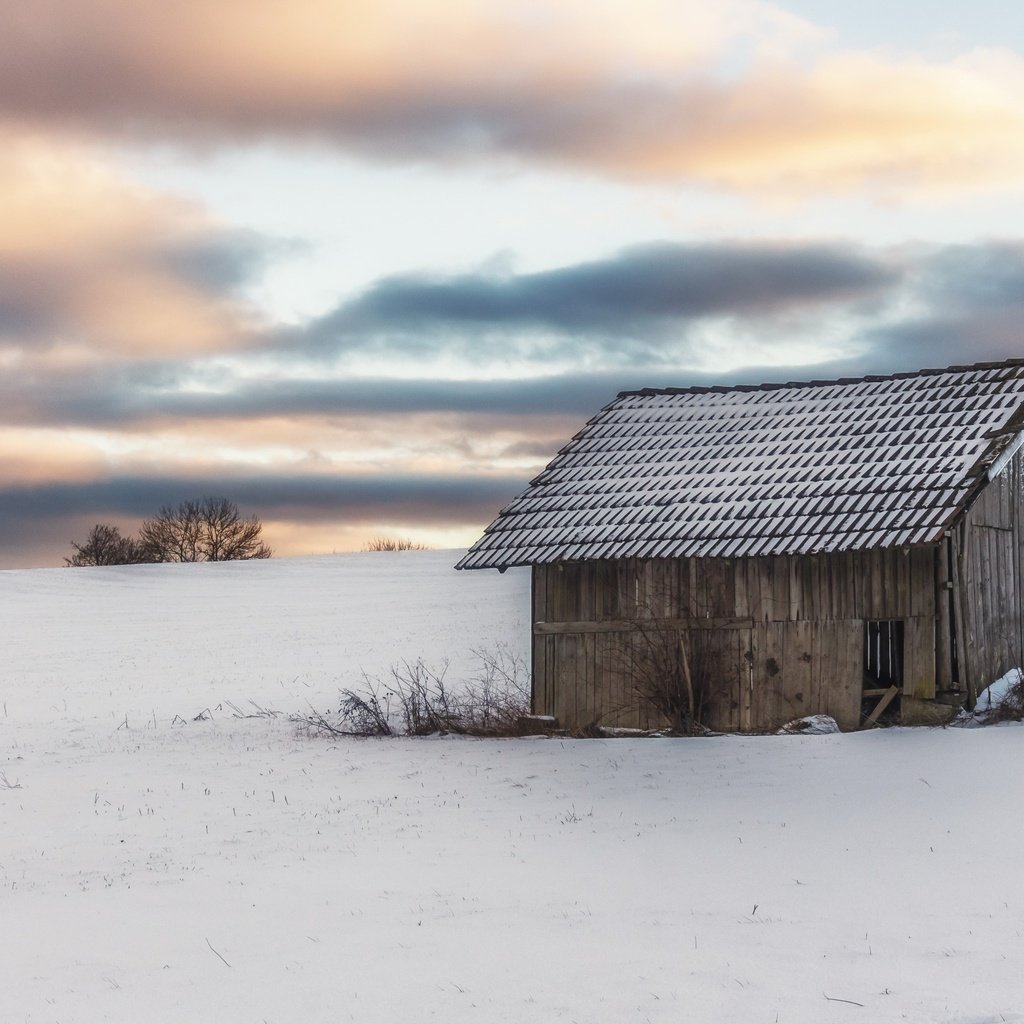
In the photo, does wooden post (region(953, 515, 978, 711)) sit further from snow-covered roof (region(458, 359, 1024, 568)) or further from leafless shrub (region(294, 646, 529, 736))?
leafless shrub (region(294, 646, 529, 736))

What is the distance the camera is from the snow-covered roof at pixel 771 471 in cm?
2159

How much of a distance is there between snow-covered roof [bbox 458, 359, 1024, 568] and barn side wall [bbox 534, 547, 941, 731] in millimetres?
558

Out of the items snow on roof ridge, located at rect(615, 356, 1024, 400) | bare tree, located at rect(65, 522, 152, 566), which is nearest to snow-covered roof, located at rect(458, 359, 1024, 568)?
snow on roof ridge, located at rect(615, 356, 1024, 400)

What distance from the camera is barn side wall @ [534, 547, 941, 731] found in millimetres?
21219

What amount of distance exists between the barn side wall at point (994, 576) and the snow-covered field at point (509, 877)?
2.29 meters

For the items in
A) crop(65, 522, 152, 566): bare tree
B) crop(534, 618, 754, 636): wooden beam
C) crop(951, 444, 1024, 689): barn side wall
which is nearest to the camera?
crop(951, 444, 1024, 689): barn side wall

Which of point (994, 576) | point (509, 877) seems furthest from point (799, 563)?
point (509, 877)

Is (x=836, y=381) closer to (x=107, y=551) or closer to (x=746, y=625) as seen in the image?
(x=746, y=625)

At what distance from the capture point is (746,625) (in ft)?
72.4

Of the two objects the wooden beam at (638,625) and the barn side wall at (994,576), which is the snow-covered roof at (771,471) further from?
the wooden beam at (638,625)

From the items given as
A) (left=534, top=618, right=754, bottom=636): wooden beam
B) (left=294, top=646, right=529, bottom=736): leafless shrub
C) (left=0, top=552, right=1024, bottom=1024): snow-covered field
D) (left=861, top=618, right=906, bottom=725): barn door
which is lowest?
(left=0, top=552, right=1024, bottom=1024): snow-covered field

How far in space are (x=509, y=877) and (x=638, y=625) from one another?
991cm

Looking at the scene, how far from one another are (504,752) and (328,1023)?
38.6 feet

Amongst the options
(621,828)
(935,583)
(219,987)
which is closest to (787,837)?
(621,828)
